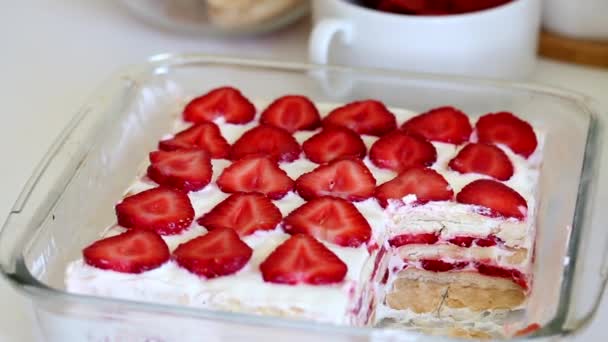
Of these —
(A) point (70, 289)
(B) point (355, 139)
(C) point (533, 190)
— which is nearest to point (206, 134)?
(B) point (355, 139)

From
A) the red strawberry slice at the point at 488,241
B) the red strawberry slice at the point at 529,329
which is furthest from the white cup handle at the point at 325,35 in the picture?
the red strawberry slice at the point at 529,329

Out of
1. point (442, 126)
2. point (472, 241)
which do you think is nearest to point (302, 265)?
point (472, 241)

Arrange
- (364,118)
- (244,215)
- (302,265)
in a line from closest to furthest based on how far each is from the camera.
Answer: (302,265) < (244,215) < (364,118)

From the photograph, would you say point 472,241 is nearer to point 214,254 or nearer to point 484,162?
point 484,162

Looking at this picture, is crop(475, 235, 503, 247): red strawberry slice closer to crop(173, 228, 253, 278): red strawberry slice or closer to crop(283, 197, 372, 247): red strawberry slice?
crop(283, 197, 372, 247): red strawberry slice

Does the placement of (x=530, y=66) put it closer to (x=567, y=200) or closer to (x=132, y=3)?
(x=567, y=200)

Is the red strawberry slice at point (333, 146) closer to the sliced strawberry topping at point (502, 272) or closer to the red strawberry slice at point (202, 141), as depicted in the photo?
the red strawberry slice at point (202, 141)
